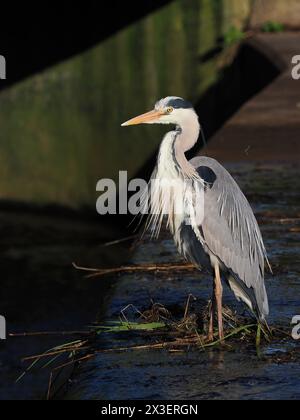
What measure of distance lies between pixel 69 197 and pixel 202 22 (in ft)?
10.0

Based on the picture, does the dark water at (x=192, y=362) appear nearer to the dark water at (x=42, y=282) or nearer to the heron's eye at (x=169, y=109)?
the heron's eye at (x=169, y=109)

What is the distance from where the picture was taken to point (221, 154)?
9055mm

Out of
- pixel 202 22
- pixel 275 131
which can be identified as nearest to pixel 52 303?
pixel 275 131

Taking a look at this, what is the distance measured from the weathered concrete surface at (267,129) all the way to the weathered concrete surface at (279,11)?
322 centimetres

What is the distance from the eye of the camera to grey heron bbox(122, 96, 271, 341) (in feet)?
16.4

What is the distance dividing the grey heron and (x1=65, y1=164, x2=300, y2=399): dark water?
0.25 meters

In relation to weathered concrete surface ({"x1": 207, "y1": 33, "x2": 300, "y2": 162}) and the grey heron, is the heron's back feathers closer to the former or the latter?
the grey heron

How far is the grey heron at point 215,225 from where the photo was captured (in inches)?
196

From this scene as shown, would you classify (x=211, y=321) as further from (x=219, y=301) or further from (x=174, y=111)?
(x=174, y=111)

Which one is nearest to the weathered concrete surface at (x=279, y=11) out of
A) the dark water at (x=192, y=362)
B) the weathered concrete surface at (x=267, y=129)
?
the weathered concrete surface at (x=267, y=129)

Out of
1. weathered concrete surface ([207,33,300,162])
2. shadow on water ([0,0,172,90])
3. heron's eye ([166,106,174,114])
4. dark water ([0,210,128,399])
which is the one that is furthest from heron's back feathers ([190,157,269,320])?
shadow on water ([0,0,172,90])

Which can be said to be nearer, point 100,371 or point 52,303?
point 100,371

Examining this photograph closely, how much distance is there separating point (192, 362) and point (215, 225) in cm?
67

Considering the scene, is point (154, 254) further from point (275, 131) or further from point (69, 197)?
point (69, 197)
